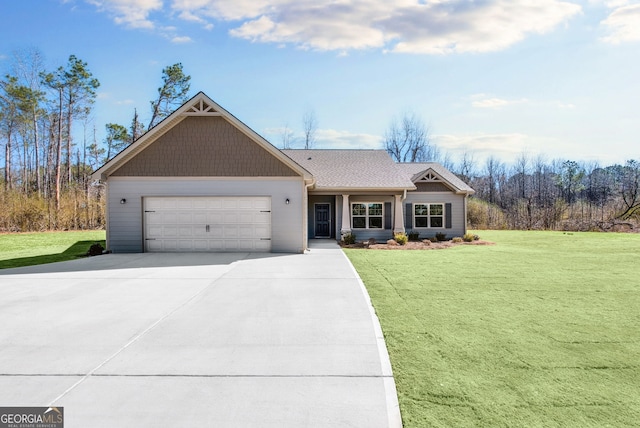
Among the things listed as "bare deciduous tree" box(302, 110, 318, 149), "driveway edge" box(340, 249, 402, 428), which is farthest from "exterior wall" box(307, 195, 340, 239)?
"bare deciduous tree" box(302, 110, 318, 149)

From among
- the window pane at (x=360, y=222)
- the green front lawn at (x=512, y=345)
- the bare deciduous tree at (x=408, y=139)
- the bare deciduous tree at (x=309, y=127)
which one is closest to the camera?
the green front lawn at (x=512, y=345)

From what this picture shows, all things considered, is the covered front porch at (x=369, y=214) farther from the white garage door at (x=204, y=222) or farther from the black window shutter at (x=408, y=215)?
the white garage door at (x=204, y=222)

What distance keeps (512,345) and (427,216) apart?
673 inches

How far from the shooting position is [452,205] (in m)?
21.7

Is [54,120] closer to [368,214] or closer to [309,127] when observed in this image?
[309,127]

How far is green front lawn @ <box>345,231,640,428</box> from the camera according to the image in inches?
136

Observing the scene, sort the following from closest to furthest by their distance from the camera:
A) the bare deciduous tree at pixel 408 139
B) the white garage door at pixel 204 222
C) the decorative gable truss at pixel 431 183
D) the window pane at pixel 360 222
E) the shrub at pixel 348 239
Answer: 1. the white garage door at pixel 204 222
2. the shrub at pixel 348 239
3. the window pane at pixel 360 222
4. the decorative gable truss at pixel 431 183
5. the bare deciduous tree at pixel 408 139

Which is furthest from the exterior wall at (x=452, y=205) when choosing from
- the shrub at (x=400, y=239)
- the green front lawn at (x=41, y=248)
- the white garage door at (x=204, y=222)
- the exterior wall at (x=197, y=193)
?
the green front lawn at (x=41, y=248)

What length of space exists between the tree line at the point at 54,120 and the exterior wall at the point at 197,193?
46.4 feet

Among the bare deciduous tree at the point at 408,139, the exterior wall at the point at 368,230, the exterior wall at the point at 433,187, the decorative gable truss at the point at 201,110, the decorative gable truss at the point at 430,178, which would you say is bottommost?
the exterior wall at the point at 368,230

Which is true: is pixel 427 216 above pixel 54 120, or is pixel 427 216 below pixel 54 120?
below

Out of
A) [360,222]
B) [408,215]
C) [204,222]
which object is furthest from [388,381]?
[408,215]

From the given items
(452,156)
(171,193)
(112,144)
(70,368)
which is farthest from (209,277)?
(452,156)

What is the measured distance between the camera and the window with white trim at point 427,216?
21.7m
